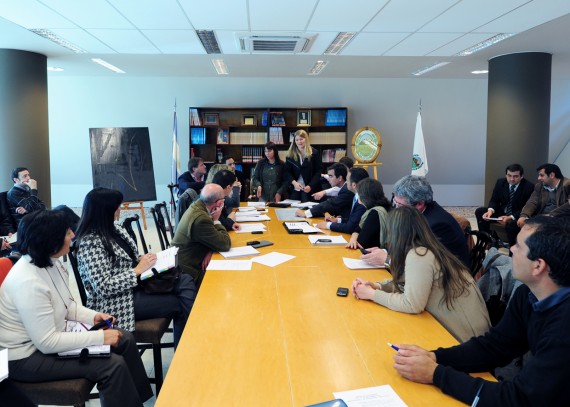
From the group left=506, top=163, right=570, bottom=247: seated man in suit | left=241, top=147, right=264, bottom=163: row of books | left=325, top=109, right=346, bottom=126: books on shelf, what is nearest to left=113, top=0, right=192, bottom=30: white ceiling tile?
left=241, top=147, right=264, bottom=163: row of books

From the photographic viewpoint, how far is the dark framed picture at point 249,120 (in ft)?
29.8

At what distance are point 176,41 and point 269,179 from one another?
2348 millimetres

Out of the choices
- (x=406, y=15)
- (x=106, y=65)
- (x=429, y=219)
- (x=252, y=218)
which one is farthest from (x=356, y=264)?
(x=106, y=65)

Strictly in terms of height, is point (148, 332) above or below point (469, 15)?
below

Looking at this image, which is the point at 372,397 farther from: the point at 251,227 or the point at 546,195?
the point at 546,195

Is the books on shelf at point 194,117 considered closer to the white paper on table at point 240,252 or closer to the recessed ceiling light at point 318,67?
the recessed ceiling light at point 318,67

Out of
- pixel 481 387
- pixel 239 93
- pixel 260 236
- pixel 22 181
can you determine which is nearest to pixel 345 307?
pixel 481 387

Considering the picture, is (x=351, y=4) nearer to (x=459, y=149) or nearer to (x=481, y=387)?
(x=481, y=387)

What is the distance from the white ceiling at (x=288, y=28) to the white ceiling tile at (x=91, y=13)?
0.4 inches

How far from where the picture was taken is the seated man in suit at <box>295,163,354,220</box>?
15.0 ft

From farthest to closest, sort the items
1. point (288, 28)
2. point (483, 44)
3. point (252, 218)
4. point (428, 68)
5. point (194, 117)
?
1. point (194, 117)
2. point (428, 68)
3. point (483, 44)
4. point (288, 28)
5. point (252, 218)

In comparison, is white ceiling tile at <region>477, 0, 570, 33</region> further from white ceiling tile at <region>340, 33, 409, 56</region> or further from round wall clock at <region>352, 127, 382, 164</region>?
round wall clock at <region>352, 127, 382, 164</region>

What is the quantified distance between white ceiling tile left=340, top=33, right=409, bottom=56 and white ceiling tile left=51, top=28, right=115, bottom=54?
3.39 metres

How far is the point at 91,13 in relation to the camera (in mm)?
4445
